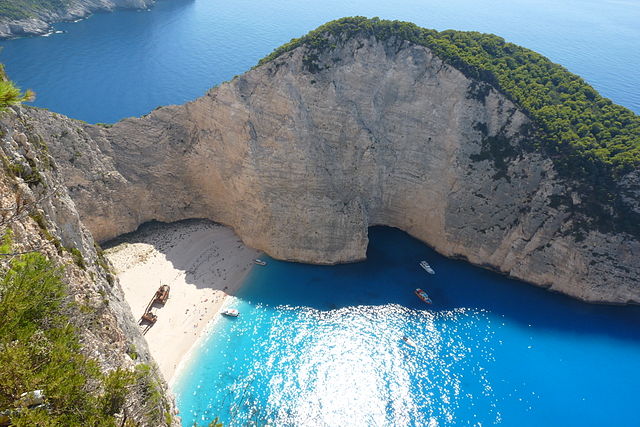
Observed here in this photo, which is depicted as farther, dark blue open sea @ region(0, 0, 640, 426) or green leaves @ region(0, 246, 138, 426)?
dark blue open sea @ region(0, 0, 640, 426)

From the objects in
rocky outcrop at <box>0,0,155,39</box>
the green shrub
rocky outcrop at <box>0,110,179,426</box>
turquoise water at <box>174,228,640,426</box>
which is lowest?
turquoise water at <box>174,228,640,426</box>

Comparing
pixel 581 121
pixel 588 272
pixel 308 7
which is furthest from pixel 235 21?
pixel 588 272

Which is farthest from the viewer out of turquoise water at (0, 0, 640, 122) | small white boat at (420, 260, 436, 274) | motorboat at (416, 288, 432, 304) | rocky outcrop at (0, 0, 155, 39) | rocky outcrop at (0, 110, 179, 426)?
rocky outcrop at (0, 0, 155, 39)

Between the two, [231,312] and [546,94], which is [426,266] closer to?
[231,312]

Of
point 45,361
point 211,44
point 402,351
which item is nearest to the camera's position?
point 45,361

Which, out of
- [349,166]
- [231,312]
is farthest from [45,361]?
[349,166]

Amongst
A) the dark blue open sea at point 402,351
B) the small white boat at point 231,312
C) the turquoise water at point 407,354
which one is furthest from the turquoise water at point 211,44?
the turquoise water at point 407,354

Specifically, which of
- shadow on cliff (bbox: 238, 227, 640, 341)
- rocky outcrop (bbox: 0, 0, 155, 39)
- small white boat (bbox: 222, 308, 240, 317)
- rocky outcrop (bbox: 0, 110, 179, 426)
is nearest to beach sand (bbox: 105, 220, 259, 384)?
small white boat (bbox: 222, 308, 240, 317)

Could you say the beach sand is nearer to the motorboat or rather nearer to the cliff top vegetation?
the motorboat
